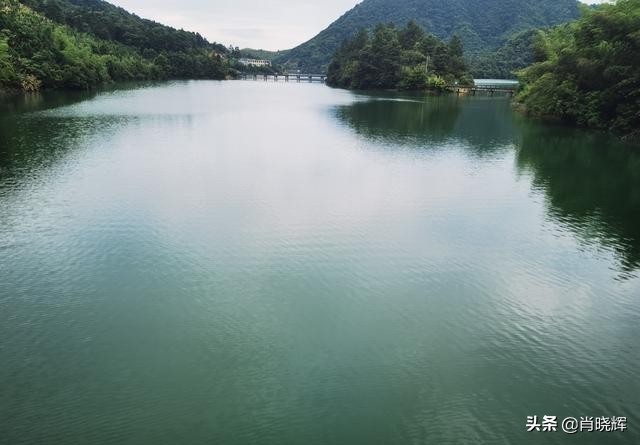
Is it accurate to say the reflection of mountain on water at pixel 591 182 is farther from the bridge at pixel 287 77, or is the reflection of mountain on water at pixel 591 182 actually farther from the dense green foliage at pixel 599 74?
the bridge at pixel 287 77

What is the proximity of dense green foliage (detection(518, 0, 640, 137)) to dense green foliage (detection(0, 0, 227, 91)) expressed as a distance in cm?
5244

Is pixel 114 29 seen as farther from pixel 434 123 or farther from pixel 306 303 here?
pixel 306 303

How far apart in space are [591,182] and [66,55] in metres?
60.4

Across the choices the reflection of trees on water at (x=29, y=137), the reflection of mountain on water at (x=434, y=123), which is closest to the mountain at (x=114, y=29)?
the reflection of trees on water at (x=29, y=137)

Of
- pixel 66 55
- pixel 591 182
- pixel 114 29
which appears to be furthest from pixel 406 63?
pixel 114 29

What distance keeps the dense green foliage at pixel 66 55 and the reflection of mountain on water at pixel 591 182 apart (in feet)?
158

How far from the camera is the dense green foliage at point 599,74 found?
38.0 meters

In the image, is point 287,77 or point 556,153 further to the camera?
point 287,77

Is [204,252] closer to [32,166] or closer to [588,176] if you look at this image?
[32,166]

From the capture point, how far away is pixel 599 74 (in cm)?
4166

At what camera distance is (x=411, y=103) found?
228ft

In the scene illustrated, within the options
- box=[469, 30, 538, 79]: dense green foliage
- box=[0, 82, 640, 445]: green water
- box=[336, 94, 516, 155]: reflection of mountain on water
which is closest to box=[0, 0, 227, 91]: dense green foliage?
box=[0, 82, 640, 445]: green water

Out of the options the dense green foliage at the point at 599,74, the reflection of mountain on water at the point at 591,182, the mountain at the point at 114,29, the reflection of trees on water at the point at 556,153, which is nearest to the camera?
the reflection of mountain on water at the point at 591,182

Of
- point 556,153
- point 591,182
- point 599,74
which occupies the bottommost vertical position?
point 591,182
